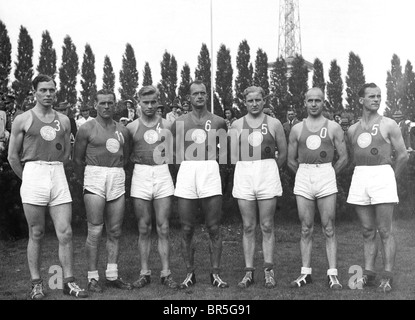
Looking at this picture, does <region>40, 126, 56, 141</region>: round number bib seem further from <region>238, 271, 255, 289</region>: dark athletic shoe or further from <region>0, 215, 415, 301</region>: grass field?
<region>238, 271, 255, 289</region>: dark athletic shoe

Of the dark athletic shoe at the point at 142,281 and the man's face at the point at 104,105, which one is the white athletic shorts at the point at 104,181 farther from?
the dark athletic shoe at the point at 142,281

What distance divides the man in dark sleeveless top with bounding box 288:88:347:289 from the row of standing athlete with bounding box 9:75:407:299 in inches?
0.5

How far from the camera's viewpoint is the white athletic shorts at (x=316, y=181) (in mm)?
5562

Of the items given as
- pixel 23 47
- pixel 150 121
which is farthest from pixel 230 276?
pixel 23 47

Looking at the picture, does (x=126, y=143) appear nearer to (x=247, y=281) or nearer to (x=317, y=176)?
(x=247, y=281)

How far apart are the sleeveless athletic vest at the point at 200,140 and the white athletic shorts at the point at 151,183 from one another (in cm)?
36

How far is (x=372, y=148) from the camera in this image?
5520 mm

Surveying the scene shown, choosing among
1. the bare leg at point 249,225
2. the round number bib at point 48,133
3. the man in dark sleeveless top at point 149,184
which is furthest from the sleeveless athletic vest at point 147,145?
the bare leg at point 249,225

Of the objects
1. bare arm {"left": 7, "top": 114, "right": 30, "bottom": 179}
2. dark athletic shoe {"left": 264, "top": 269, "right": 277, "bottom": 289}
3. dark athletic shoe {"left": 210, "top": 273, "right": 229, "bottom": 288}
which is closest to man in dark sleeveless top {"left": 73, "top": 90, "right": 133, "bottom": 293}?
bare arm {"left": 7, "top": 114, "right": 30, "bottom": 179}

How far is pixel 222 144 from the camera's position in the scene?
5.98m

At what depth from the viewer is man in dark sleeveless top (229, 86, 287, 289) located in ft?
18.6

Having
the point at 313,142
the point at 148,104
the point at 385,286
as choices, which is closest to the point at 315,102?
the point at 313,142

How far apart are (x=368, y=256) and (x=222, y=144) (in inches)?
85.0

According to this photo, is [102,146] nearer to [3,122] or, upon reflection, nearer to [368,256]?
[368,256]
